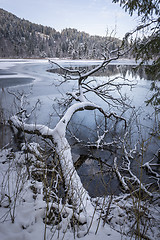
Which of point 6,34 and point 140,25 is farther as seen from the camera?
point 6,34

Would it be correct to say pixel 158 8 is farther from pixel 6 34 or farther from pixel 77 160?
pixel 6 34

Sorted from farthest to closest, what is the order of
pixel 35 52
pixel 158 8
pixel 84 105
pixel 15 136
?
pixel 35 52 < pixel 15 136 < pixel 84 105 < pixel 158 8

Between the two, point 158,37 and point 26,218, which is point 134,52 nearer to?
point 158,37

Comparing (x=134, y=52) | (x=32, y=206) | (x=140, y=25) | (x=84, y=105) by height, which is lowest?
(x=32, y=206)

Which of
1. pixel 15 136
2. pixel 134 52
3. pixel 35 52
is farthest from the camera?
pixel 35 52

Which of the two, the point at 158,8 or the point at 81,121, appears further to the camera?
the point at 81,121

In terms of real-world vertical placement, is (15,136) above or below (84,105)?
below

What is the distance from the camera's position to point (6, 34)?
84.4m

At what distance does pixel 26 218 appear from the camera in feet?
6.23

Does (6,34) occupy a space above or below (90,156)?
above

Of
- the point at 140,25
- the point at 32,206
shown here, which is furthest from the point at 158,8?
the point at 32,206

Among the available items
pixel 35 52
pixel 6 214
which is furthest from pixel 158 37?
pixel 35 52

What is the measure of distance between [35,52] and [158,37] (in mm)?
87281

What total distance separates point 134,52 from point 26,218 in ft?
15.7
